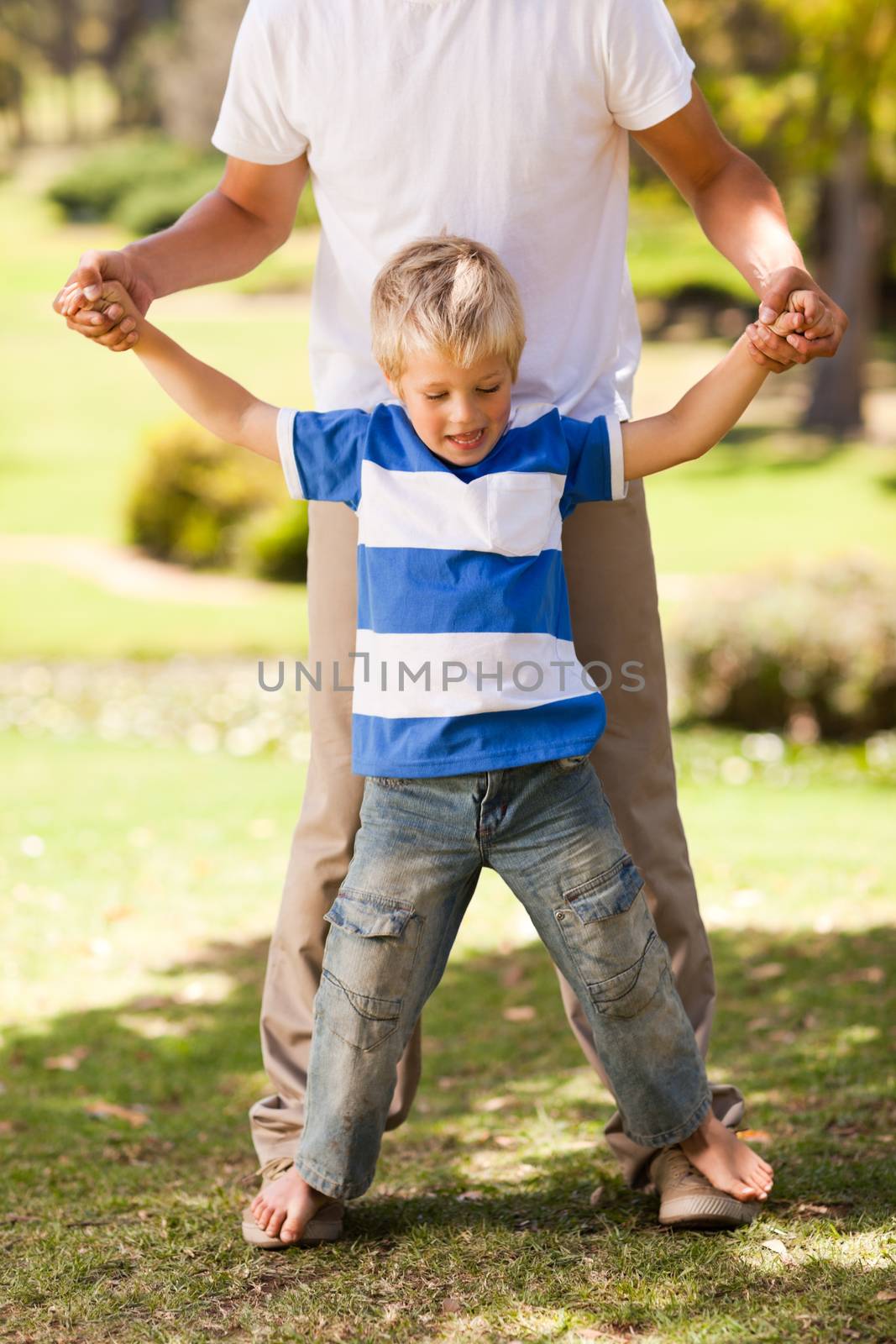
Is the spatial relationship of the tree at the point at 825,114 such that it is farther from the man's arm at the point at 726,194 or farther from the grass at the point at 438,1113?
the man's arm at the point at 726,194

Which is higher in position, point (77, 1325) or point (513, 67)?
point (513, 67)

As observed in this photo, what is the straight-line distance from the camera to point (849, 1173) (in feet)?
8.68

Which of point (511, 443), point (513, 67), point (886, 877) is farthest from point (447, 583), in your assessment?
A: point (886, 877)

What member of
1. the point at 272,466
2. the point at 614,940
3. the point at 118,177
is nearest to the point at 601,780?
the point at 614,940

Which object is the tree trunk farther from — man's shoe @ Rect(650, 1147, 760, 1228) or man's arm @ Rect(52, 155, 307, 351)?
man's shoe @ Rect(650, 1147, 760, 1228)

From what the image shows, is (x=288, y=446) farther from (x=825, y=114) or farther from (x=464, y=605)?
(x=825, y=114)

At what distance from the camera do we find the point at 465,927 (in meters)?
5.31

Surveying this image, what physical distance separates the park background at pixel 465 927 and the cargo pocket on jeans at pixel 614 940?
40 cm

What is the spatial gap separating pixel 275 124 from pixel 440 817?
44.7 inches

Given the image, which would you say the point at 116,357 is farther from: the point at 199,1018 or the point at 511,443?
the point at 511,443

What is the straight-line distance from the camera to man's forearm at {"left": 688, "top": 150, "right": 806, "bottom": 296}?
238 centimetres

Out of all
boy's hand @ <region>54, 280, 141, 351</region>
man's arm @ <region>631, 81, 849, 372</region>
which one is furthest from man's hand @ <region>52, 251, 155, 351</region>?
man's arm @ <region>631, 81, 849, 372</region>

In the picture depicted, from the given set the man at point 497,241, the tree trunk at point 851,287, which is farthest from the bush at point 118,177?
the man at point 497,241

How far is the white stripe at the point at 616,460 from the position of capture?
91.6 inches
